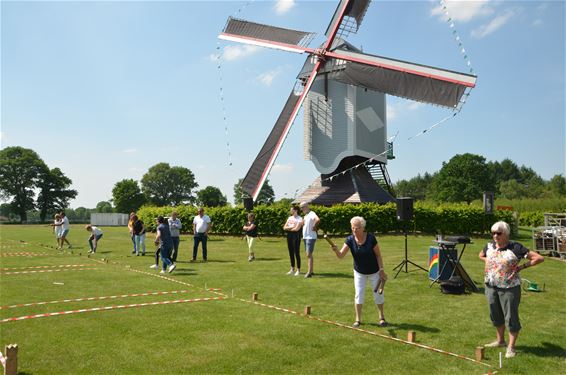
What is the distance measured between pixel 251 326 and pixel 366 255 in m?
2.09

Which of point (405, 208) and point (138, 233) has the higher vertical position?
point (405, 208)

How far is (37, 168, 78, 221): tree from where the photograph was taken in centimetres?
7581

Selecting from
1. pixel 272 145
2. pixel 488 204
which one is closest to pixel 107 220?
pixel 272 145

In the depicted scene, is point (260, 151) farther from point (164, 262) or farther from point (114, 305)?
point (114, 305)

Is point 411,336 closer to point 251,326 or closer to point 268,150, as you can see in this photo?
point 251,326

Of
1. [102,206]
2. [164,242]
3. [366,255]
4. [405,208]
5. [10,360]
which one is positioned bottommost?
[10,360]

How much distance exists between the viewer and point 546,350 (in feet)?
18.6

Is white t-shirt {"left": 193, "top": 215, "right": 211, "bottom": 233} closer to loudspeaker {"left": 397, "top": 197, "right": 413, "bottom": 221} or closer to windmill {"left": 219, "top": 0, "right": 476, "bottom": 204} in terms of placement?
loudspeaker {"left": 397, "top": 197, "right": 413, "bottom": 221}

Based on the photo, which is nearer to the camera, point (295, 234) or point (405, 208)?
point (295, 234)

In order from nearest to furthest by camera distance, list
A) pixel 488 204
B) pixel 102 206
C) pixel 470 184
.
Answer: pixel 488 204 < pixel 470 184 < pixel 102 206

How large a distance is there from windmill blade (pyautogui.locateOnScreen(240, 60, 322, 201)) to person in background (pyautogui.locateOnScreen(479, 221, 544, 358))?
21.3 m

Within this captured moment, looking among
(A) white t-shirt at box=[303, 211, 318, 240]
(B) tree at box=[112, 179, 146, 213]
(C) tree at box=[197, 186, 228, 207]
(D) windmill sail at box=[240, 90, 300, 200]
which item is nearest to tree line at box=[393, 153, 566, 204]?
(C) tree at box=[197, 186, 228, 207]

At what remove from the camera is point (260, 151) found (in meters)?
29.6

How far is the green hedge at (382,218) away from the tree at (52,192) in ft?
206
